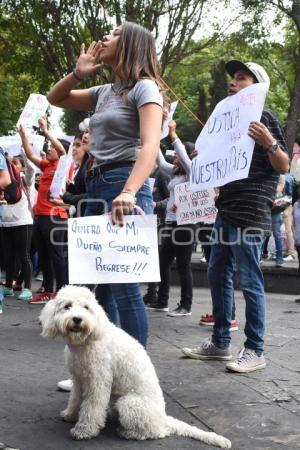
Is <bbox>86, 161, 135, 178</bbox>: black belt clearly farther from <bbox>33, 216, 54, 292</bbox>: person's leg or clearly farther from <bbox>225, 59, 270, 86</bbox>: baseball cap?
<bbox>33, 216, 54, 292</bbox>: person's leg

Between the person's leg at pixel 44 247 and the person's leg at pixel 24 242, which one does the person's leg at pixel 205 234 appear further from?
the person's leg at pixel 24 242

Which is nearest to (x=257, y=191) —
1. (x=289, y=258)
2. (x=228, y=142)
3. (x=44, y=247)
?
(x=228, y=142)

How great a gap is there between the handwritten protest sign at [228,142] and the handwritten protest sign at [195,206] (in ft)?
6.74

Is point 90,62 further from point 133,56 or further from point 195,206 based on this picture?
point 195,206

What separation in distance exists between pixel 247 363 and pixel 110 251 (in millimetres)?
1573

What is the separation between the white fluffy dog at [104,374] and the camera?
3.03 meters

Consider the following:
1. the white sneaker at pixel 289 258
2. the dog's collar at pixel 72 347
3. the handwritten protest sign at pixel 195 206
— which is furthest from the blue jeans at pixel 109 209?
the white sneaker at pixel 289 258

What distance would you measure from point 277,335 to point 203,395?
7.61 feet

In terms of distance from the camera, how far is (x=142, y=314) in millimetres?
3441

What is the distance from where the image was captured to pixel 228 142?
4316 millimetres

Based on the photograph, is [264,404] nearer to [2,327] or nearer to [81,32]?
[2,327]

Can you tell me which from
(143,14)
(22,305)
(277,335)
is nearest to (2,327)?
(22,305)

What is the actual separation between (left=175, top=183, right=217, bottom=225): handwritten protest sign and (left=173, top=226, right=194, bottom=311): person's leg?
0.19 meters


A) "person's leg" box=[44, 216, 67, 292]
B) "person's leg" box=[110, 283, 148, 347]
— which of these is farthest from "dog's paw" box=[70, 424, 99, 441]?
"person's leg" box=[44, 216, 67, 292]
